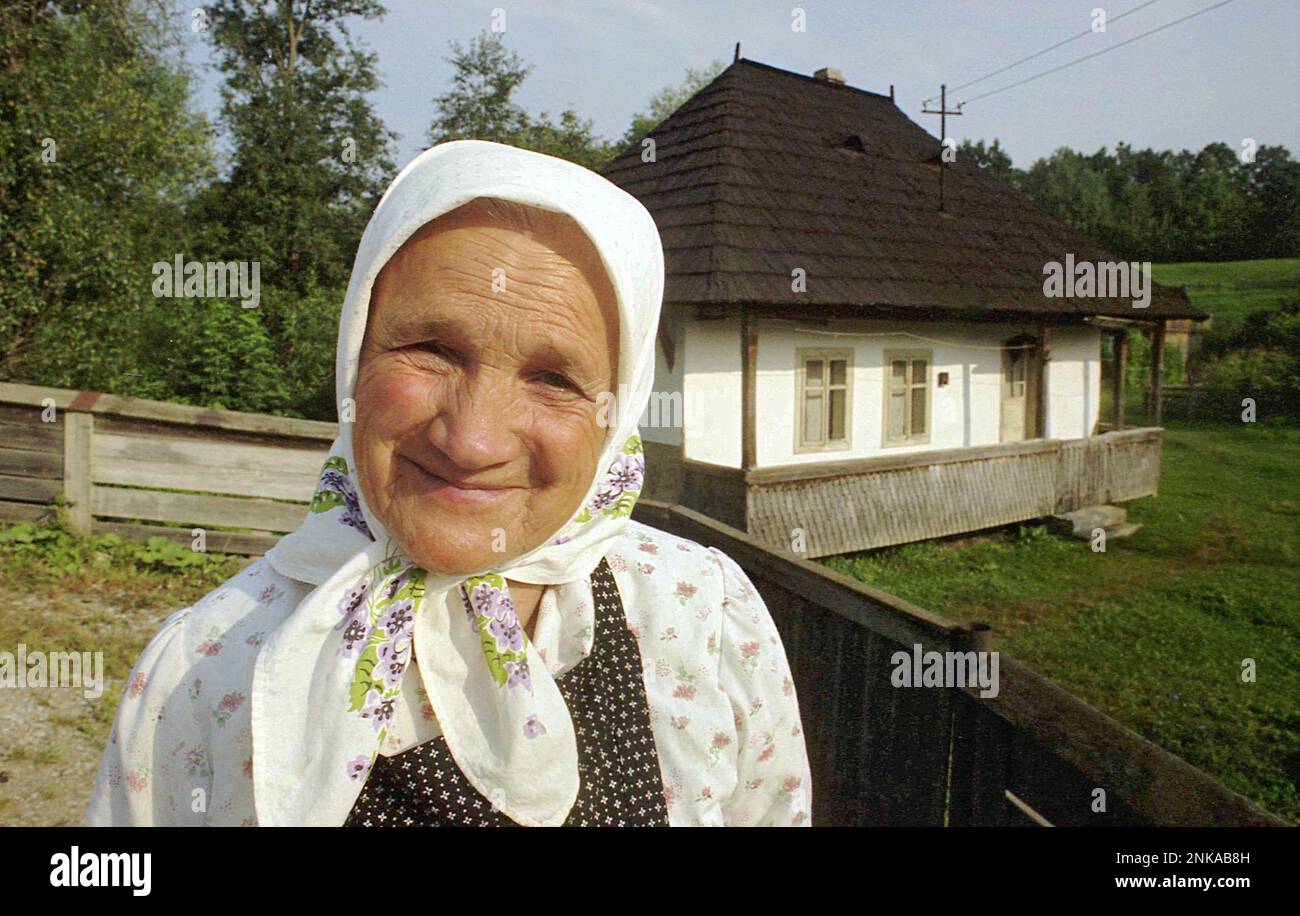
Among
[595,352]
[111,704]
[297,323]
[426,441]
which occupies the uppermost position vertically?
[297,323]

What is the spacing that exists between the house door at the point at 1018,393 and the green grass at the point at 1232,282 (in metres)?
2.42

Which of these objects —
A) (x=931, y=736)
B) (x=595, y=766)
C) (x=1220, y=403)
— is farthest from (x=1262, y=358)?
(x=595, y=766)

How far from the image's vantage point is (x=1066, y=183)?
16.5m

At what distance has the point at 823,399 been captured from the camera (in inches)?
438

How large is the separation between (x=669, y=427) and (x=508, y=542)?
898cm

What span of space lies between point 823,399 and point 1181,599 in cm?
491

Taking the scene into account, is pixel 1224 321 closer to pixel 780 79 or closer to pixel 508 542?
pixel 780 79

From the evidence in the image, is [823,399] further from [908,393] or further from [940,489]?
[940,489]

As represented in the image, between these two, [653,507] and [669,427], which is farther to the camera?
[669,427]

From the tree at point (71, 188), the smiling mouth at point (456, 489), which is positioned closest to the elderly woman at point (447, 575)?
the smiling mouth at point (456, 489)

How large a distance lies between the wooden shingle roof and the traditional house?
4 centimetres

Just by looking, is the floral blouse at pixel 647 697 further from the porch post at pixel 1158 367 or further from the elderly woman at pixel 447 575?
the porch post at pixel 1158 367

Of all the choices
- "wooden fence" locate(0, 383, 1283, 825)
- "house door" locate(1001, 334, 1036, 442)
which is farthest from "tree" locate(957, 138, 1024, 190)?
"wooden fence" locate(0, 383, 1283, 825)

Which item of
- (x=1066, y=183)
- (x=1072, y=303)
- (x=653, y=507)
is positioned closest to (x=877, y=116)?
(x=1066, y=183)
